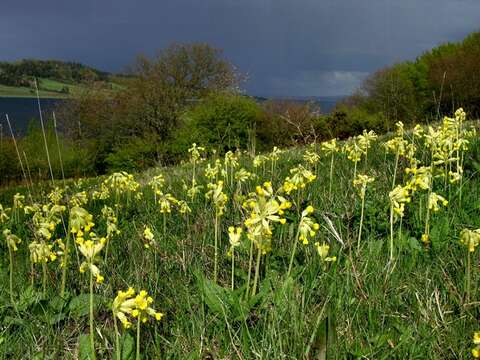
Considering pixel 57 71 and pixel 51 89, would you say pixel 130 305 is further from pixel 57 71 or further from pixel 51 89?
pixel 51 89

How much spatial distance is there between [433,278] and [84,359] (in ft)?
6.32

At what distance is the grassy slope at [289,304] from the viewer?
7.57 feet

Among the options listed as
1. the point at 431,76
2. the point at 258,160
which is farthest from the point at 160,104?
the point at 258,160

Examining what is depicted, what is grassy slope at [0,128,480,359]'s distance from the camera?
2.31 m

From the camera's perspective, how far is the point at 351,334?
94.9 inches

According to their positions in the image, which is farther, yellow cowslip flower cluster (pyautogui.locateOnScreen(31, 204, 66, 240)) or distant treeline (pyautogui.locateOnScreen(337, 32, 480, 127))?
distant treeline (pyautogui.locateOnScreen(337, 32, 480, 127))

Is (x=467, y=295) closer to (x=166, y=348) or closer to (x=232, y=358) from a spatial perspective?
(x=232, y=358)

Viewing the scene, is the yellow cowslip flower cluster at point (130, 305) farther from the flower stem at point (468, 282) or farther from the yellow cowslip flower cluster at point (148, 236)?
the flower stem at point (468, 282)

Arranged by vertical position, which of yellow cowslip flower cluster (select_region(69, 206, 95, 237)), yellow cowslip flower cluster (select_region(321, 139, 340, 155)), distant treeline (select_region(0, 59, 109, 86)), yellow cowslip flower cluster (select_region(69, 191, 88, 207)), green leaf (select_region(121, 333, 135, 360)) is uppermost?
distant treeline (select_region(0, 59, 109, 86))

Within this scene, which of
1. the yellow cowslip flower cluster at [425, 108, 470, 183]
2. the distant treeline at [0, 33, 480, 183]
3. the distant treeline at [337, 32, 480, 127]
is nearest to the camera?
the yellow cowslip flower cluster at [425, 108, 470, 183]

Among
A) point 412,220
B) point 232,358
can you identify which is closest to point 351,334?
point 232,358

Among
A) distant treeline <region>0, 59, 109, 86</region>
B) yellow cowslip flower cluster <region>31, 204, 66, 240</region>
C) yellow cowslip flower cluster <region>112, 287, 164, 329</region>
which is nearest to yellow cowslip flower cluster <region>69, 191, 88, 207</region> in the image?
yellow cowslip flower cluster <region>31, 204, 66, 240</region>

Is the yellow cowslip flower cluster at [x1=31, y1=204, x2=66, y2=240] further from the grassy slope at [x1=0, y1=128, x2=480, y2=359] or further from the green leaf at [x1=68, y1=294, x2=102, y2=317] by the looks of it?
the green leaf at [x1=68, y1=294, x2=102, y2=317]

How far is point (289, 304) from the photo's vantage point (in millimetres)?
2531
